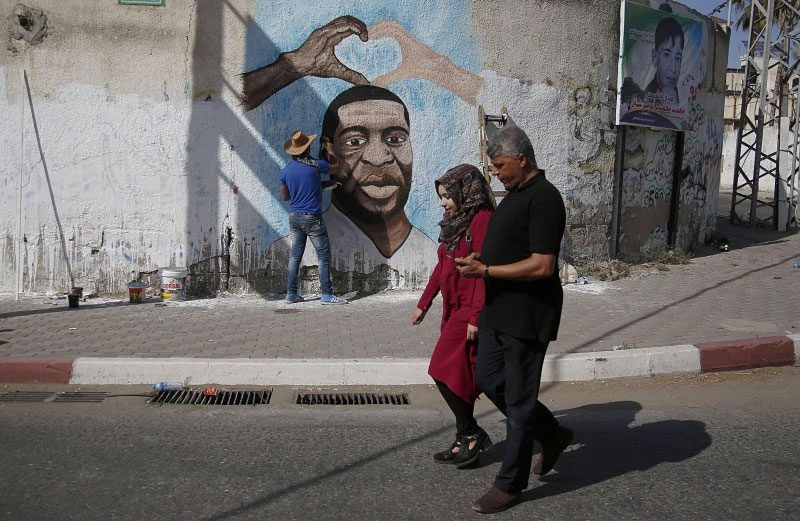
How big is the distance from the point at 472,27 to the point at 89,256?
5400mm

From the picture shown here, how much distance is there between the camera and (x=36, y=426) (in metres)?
4.96

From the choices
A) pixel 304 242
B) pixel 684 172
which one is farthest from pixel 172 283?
pixel 684 172

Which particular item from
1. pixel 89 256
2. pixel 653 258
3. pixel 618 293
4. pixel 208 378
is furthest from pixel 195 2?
pixel 653 258

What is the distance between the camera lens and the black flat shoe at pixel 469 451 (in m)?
4.34

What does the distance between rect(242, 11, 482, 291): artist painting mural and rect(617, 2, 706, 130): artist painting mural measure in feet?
7.80

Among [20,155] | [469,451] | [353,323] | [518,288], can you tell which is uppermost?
[20,155]

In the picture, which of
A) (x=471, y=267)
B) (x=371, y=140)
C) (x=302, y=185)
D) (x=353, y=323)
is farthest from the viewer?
(x=371, y=140)

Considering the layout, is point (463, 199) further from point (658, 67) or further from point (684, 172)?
point (684, 172)

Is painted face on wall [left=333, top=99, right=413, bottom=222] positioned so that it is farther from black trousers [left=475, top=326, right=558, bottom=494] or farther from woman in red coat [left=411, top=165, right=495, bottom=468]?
black trousers [left=475, top=326, right=558, bottom=494]

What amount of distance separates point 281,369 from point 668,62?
7950mm

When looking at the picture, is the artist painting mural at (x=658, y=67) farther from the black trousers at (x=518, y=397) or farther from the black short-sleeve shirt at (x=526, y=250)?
the black trousers at (x=518, y=397)

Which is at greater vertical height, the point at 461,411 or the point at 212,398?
the point at 461,411

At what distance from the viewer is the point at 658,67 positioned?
1091cm

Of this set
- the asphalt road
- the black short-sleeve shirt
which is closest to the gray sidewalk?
the asphalt road
